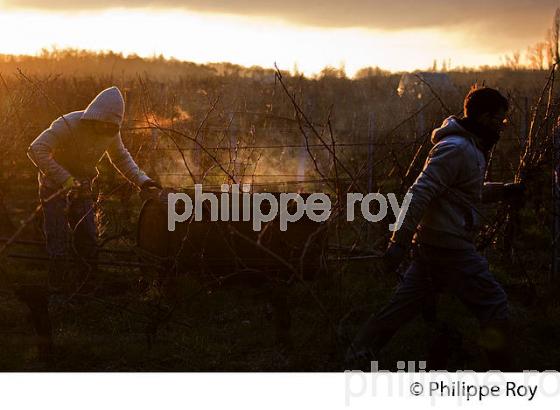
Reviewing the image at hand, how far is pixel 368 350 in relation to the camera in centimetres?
434

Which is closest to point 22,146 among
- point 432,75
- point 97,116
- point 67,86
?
point 67,86

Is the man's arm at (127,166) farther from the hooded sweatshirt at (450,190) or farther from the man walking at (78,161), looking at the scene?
the hooded sweatshirt at (450,190)

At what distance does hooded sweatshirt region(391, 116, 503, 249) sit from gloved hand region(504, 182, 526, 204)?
328mm

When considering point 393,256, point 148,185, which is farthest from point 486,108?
point 148,185

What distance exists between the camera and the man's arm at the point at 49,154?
6.29 metres

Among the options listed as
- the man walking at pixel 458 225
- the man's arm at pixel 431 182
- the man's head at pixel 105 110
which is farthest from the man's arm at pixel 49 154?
the man's arm at pixel 431 182

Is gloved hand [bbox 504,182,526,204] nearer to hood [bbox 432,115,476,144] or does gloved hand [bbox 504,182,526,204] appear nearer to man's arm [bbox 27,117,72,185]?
hood [bbox 432,115,476,144]

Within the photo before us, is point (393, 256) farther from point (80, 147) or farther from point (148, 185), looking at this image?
point (80, 147)

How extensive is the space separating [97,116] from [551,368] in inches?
175

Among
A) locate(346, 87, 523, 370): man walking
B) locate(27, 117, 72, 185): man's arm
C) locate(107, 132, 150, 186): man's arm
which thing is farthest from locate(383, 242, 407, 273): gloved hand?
locate(27, 117, 72, 185): man's arm

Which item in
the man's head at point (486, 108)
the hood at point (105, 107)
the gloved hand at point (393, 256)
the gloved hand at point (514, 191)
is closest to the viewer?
the gloved hand at point (393, 256)

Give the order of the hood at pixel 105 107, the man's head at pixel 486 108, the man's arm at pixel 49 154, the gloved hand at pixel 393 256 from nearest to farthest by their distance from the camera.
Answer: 1. the gloved hand at pixel 393 256
2. the man's head at pixel 486 108
3. the man's arm at pixel 49 154
4. the hood at pixel 105 107

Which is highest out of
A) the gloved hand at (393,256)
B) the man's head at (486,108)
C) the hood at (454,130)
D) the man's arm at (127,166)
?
the man's head at (486,108)

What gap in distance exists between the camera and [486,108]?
4125 millimetres
